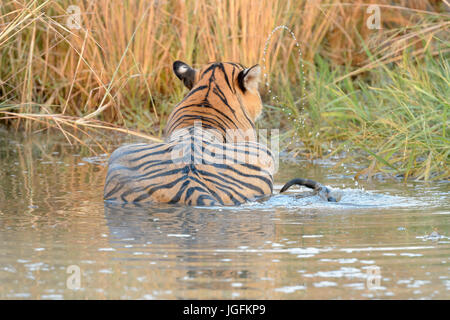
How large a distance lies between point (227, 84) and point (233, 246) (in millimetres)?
2360

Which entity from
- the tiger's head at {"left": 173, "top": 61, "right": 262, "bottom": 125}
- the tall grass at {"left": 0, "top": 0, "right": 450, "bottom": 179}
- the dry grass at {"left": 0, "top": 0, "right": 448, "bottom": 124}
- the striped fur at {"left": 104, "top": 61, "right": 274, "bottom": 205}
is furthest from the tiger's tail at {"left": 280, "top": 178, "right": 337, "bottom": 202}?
the dry grass at {"left": 0, "top": 0, "right": 448, "bottom": 124}

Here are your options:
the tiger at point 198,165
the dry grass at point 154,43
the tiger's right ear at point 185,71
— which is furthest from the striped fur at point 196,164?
the dry grass at point 154,43

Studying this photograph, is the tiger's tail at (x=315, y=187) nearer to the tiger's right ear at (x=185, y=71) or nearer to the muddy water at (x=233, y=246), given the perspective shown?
the muddy water at (x=233, y=246)

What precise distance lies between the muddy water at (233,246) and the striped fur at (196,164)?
0.36 feet

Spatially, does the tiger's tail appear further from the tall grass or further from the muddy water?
the tall grass

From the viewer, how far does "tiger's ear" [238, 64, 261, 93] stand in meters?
6.07

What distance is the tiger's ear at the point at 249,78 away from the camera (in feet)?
19.9

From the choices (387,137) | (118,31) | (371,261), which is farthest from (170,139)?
(118,31)

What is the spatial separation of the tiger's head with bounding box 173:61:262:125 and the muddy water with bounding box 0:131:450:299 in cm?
89

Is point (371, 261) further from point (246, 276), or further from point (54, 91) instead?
point (54, 91)

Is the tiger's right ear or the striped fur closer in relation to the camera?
the striped fur

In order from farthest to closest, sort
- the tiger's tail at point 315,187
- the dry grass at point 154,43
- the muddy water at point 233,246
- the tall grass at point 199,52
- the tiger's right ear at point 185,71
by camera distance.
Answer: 1. the dry grass at point 154,43
2. the tall grass at point 199,52
3. the tiger's right ear at point 185,71
4. the tiger's tail at point 315,187
5. the muddy water at point 233,246

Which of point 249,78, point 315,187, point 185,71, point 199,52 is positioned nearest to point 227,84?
point 249,78

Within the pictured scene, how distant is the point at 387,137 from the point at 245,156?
1.72 metres
